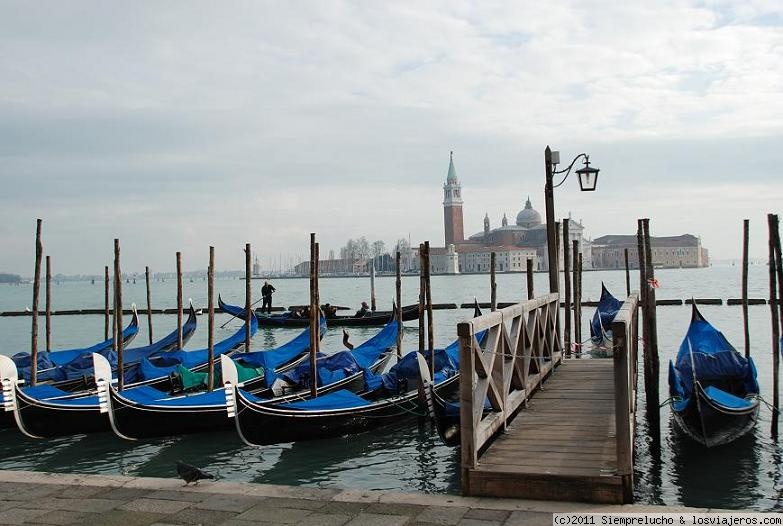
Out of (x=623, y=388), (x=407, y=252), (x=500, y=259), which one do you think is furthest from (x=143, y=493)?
(x=407, y=252)

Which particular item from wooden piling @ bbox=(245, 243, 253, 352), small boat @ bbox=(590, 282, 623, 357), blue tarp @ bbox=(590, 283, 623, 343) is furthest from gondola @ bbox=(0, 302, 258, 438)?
blue tarp @ bbox=(590, 283, 623, 343)

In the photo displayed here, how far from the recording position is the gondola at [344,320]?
82.2ft

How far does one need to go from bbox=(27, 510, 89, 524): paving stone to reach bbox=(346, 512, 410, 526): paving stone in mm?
1299

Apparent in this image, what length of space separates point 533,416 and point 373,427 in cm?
293

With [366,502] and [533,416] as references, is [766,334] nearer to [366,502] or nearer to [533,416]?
[533,416]

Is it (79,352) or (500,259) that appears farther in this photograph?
(500,259)

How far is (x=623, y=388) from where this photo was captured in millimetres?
3893

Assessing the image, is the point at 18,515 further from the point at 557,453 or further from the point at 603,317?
the point at 603,317

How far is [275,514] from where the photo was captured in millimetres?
3688

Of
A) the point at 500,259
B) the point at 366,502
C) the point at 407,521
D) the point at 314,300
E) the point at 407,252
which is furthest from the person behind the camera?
the point at 407,252

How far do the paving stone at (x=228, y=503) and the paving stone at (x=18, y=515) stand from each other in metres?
0.75

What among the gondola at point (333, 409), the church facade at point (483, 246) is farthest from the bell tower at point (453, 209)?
the gondola at point (333, 409)

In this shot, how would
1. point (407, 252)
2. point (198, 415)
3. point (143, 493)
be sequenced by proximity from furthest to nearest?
point (407, 252), point (198, 415), point (143, 493)

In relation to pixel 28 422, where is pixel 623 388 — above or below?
above
